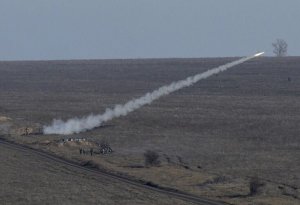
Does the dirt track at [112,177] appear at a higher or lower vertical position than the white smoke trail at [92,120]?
lower

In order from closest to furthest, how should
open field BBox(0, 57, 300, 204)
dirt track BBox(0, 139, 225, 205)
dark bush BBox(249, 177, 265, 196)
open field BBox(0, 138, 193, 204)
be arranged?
open field BBox(0, 138, 193, 204) < dirt track BBox(0, 139, 225, 205) < dark bush BBox(249, 177, 265, 196) < open field BBox(0, 57, 300, 204)

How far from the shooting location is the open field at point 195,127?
163 feet

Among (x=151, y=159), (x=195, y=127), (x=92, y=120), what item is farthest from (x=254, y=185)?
(x=92, y=120)

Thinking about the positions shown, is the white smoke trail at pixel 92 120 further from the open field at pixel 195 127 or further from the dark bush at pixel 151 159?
the dark bush at pixel 151 159

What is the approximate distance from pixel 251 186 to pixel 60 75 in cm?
13436

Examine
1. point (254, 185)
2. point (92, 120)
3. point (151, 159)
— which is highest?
point (92, 120)

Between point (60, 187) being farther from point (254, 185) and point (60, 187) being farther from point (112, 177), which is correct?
point (254, 185)

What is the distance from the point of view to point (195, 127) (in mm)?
78250

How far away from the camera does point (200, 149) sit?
63125mm

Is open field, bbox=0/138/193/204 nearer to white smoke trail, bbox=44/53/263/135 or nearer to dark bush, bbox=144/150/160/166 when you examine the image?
dark bush, bbox=144/150/160/166

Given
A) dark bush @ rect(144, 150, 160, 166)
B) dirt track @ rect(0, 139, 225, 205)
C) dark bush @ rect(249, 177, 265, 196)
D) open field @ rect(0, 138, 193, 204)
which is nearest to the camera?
open field @ rect(0, 138, 193, 204)

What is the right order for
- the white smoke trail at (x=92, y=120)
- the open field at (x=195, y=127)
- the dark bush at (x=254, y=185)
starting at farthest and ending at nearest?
the white smoke trail at (x=92, y=120) < the open field at (x=195, y=127) < the dark bush at (x=254, y=185)

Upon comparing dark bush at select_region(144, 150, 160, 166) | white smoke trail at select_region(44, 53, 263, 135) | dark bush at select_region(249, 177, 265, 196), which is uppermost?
white smoke trail at select_region(44, 53, 263, 135)

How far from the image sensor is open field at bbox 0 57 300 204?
49.6 meters
